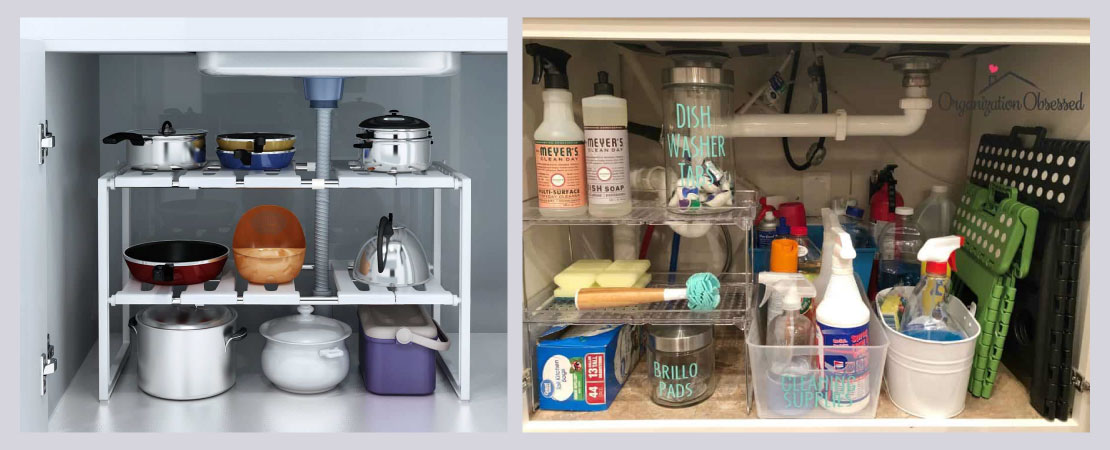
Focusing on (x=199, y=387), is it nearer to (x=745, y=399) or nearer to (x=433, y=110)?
(x=433, y=110)

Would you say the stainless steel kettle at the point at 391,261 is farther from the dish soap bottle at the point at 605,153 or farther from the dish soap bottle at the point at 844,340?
the dish soap bottle at the point at 844,340

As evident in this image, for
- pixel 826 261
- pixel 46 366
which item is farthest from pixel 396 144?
pixel 826 261

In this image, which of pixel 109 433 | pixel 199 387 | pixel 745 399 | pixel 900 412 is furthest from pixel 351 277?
pixel 900 412

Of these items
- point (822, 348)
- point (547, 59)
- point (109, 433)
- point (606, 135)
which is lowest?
point (109, 433)

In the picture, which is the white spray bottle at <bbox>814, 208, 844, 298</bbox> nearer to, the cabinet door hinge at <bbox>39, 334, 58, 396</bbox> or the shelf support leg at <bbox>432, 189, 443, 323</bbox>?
the shelf support leg at <bbox>432, 189, 443, 323</bbox>

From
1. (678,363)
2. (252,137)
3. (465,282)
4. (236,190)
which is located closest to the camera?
(678,363)

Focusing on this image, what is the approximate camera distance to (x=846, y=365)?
79.2 inches

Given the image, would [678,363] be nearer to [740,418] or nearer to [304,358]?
[740,418]

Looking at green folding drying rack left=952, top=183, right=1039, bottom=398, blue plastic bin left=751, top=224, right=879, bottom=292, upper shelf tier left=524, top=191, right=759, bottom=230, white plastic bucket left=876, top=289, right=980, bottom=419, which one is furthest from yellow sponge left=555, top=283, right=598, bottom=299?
green folding drying rack left=952, top=183, right=1039, bottom=398

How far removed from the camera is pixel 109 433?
2.06 m

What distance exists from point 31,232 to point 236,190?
74cm

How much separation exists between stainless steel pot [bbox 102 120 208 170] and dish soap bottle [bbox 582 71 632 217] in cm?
78

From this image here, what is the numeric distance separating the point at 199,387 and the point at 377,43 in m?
0.77

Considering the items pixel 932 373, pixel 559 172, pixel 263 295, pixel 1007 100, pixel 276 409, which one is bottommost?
pixel 276 409
